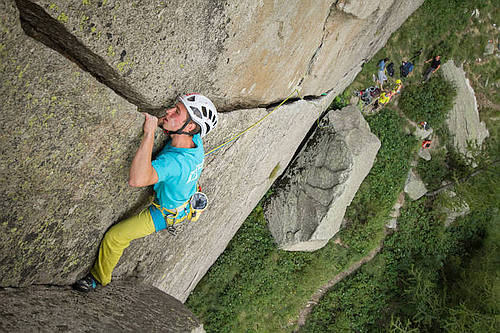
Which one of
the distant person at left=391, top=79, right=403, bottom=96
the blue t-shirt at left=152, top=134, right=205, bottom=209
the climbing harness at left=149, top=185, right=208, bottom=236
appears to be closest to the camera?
the blue t-shirt at left=152, top=134, right=205, bottom=209

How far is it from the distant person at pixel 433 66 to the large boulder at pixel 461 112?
0.50 meters

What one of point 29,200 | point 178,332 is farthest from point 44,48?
point 178,332

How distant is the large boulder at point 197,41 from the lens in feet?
7.00

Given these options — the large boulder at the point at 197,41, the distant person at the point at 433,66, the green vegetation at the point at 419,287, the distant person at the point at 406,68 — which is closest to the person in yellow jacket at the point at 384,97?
the distant person at the point at 406,68

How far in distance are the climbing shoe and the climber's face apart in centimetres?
173

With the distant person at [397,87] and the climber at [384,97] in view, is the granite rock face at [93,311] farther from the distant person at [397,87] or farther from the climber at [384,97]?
the distant person at [397,87]

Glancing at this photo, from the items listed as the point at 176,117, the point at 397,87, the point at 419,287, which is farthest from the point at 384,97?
the point at 176,117

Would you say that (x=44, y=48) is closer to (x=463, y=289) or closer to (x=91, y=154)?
(x=91, y=154)

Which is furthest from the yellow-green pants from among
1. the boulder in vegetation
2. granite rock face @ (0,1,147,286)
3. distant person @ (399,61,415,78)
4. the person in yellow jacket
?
distant person @ (399,61,415,78)

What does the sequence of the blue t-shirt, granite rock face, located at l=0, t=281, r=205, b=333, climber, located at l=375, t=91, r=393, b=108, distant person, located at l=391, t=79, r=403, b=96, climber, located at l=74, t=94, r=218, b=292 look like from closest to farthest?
granite rock face, located at l=0, t=281, r=205, b=333, climber, located at l=74, t=94, r=218, b=292, the blue t-shirt, climber, located at l=375, t=91, r=393, b=108, distant person, located at l=391, t=79, r=403, b=96

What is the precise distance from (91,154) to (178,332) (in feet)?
5.87

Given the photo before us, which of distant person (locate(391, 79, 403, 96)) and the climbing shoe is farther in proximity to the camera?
distant person (locate(391, 79, 403, 96))

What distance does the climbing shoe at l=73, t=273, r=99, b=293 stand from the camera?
124 inches

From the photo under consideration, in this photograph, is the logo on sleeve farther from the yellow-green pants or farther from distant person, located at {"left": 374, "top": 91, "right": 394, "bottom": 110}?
distant person, located at {"left": 374, "top": 91, "right": 394, "bottom": 110}
